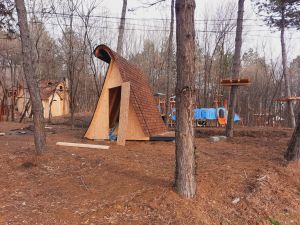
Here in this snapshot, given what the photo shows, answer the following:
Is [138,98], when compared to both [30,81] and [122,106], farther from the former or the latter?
[30,81]

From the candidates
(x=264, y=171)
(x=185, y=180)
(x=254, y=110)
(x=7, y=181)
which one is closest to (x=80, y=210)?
(x=185, y=180)

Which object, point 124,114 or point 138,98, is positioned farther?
point 138,98

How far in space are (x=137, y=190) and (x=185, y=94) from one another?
66.8 inches

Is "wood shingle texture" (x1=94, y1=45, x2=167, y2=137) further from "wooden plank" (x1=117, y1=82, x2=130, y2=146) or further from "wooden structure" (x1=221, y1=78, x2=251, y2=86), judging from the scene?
"wooden structure" (x1=221, y1=78, x2=251, y2=86)

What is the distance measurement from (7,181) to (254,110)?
2090 centimetres

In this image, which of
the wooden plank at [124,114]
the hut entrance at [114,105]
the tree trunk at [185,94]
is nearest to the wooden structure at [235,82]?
the wooden plank at [124,114]

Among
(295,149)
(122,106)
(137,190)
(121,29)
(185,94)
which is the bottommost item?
(137,190)

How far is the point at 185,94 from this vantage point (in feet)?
14.2

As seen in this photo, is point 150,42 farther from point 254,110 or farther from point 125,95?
point 125,95

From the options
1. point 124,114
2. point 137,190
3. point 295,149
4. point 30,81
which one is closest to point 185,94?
point 137,190

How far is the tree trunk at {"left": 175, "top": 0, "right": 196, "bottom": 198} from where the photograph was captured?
14.2ft

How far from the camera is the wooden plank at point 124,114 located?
8.84m

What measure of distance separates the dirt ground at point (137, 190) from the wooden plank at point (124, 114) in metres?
1.60

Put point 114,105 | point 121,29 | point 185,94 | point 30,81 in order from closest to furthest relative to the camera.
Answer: point 185,94 < point 30,81 < point 114,105 < point 121,29
